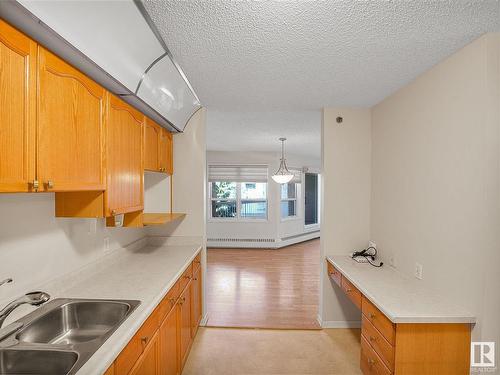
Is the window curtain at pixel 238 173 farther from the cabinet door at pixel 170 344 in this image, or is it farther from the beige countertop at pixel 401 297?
the cabinet door at pixel 170 344

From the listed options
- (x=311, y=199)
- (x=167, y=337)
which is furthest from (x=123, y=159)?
(x=311, y=199)

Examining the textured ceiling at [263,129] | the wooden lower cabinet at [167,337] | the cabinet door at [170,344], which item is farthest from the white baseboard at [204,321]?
the textured ceiling at [263,129]

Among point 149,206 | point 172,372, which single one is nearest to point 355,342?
point 172,372

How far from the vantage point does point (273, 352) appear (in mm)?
2654

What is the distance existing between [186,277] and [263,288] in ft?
7.07

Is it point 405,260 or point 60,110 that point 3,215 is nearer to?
point 60,110

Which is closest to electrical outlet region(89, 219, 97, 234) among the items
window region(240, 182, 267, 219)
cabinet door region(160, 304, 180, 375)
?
cabinet door region(160, 304, 180, 375)

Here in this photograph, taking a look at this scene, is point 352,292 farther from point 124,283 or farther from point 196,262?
point 124,283

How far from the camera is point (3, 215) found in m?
1.44

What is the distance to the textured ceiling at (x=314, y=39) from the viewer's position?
141 centimetres

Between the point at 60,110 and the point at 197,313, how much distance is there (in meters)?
2.36

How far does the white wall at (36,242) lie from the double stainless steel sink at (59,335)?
0.66 ft

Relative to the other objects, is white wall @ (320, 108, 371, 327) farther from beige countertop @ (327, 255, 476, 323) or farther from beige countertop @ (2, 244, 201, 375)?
beige countertop @ (2, 244, 201, 375)

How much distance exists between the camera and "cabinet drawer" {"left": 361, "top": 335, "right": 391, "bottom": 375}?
1871 millimetres
